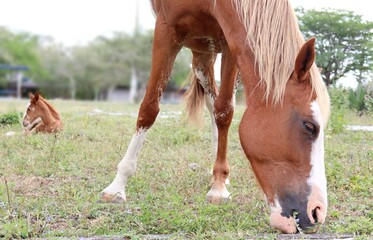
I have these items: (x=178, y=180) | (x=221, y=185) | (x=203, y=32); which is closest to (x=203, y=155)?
(x=178, y=180)

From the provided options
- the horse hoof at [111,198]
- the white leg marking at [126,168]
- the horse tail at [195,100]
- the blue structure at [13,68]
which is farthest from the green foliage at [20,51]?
the horse hoof at [111,198]

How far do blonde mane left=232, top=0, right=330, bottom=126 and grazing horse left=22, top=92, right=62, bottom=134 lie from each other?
4.16 m

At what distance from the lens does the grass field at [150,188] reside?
8.71 ft

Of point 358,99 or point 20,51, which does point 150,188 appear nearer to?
point 358,99

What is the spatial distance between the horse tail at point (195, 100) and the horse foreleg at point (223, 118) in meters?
1.06

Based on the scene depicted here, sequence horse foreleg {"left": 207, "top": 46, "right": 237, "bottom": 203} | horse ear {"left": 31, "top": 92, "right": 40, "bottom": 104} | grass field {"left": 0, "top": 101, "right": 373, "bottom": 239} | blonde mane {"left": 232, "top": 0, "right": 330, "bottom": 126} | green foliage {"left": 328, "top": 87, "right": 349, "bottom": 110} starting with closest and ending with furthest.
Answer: blonde mane {"left": 232, "top": 0, "right": 330, "bottom": 126} → grass field {"left": 0, "top": 101, "right": 373, "bottom": 239} → horse foreleg {"left": 207, "top": 46, "right": 237, "bottom": 203} → green foliage {"left": 328, "top": 87, "right": 349, "bottom": 110} → horse ear {"left": 31, "top": 92, "right": 40, "bottom": 104}

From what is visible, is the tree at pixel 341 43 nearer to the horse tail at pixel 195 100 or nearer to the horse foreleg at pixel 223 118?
the horse tail at pixel 195 100

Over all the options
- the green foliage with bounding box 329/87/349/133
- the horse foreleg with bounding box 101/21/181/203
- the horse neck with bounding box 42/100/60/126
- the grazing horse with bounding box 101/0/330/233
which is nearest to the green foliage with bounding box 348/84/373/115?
the green foliage with bounding box 329/87/349/133

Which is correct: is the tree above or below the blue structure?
above

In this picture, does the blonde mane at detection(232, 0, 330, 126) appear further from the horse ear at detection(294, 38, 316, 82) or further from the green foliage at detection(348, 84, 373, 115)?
the green foliage at detection(348, 84, 373, 115)

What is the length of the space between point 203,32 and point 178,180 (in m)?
1.26

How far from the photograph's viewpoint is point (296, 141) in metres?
2.38

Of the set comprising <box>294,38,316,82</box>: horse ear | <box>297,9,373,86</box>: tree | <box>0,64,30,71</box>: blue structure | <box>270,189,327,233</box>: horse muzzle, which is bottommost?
<box>0,64,30,71</box>: blue structure

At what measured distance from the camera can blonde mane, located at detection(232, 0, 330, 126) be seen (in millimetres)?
2461
